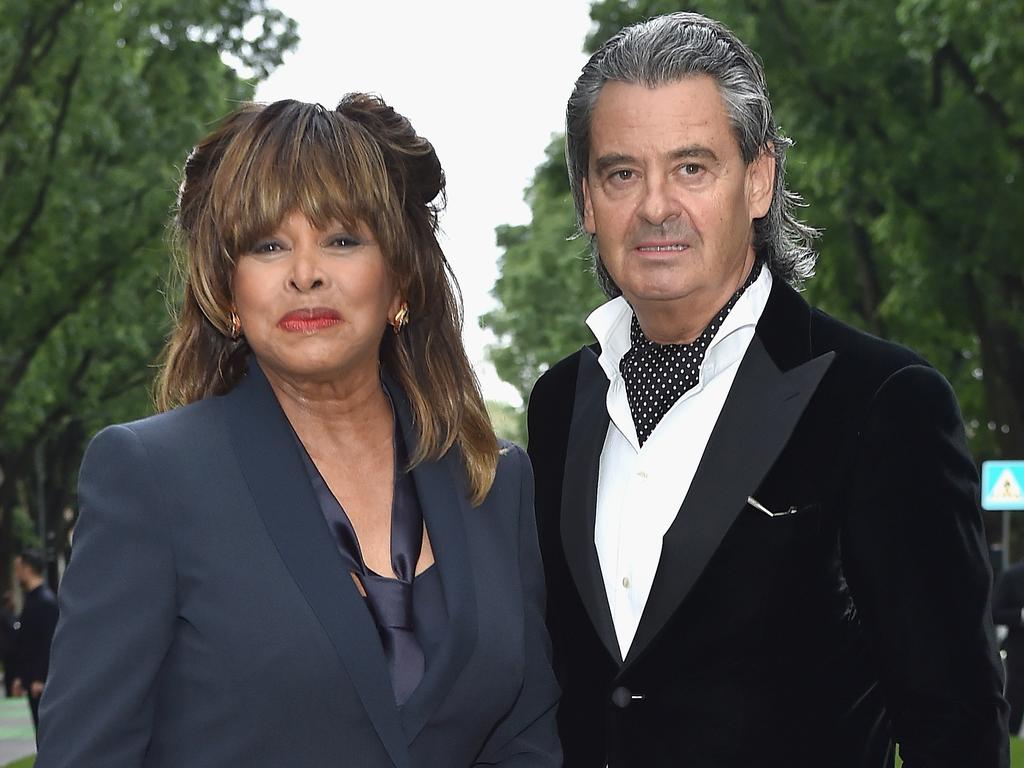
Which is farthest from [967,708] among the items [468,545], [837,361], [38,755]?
[38,755]

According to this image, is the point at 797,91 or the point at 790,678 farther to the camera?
the point at 797,91

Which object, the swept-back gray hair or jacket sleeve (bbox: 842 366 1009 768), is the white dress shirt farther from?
jacket sleeve (bbox: 842 366 1009 768)

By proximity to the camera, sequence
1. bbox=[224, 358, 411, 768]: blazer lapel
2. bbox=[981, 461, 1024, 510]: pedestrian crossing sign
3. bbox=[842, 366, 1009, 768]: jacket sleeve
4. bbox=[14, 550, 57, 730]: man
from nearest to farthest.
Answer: bbox=[224, 358, 411, 768]: blazer lapel
bbox=[842, 366, 1009, 768]: jacket sleeve
bbox=[14, 550, 57, 730]: man
bbox=[981, 461, 1024, 510]: pedestrian crossing sign

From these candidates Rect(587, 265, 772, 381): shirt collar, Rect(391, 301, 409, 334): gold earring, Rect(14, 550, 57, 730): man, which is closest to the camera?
Rect(391, 301, 409, 334): gold earring

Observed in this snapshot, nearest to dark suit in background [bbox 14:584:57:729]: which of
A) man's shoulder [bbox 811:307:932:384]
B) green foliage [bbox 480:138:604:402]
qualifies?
man's shoulder [bbox 811:307:932:384]

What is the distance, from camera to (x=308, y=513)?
10.9ft

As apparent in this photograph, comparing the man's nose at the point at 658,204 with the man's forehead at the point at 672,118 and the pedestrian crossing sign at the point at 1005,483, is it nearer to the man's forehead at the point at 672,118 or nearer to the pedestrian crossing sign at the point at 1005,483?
the man's forehead at the point at 672,118

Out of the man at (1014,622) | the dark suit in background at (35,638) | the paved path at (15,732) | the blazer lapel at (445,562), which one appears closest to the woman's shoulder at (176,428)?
the blazer lapel at (445,562)

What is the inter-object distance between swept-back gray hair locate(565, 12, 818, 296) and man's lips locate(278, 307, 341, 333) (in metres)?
0.96

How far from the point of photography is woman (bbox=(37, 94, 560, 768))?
3.11m

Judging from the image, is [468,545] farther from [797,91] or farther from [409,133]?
[797,91]

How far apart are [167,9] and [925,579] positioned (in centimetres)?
2539

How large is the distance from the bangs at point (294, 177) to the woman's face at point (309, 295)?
1.1 inches

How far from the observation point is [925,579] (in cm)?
344
